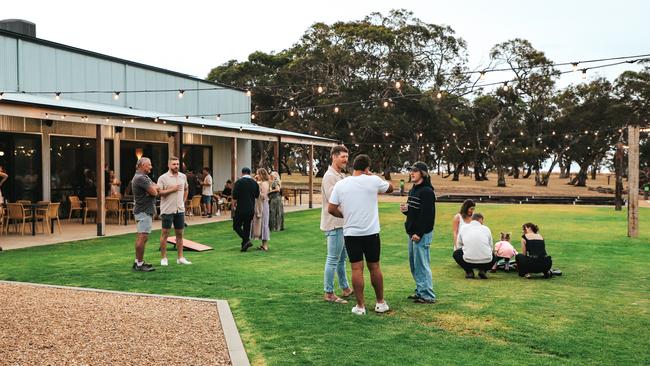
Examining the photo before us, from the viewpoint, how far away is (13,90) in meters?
17.0

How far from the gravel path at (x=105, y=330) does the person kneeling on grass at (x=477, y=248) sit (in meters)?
3.53

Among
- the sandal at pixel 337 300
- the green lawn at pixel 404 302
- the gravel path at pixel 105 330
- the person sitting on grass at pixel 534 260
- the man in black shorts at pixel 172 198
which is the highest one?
the man in black shorts at pixel 172 198

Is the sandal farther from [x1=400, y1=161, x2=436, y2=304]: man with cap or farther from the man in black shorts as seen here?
the man in black shorts

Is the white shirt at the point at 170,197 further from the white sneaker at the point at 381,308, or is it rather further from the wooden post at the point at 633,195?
the wooden post at the point at 633,195

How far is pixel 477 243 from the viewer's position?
773 centimetres

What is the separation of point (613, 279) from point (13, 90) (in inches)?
643

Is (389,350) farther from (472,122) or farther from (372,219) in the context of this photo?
(472,122)

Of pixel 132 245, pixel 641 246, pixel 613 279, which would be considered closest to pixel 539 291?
pixel 613 279

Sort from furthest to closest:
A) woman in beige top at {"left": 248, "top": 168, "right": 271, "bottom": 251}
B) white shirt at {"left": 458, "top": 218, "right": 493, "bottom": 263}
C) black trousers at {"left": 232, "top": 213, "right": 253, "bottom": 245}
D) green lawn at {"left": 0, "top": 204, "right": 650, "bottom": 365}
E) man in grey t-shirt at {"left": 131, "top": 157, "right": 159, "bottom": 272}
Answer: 1. woman in beige top at {"left": 248, "top": 168, "right": 271, "bottom": 251}
2. black trousers at {"left": 232, "top": 213, "right": 253, "bottom": 245}
3. man in grey t-shirt at {"left": 131, "top": 157, "right": 159, "bottom": 272}
4. white shirt at {"left": 458, "top": 218, "right": 493, "bottom": 263}
5. green lawn at {"left": 0, "top": 204, "right": 650, "bottom": 365}

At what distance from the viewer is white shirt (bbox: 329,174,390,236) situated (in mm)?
5551

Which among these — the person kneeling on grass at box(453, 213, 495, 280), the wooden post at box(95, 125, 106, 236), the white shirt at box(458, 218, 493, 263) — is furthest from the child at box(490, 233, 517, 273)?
the wooden post at box(95, 125, 106, 236)

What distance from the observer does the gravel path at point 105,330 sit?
439 cm

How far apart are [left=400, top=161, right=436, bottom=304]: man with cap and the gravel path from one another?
7.18 feet

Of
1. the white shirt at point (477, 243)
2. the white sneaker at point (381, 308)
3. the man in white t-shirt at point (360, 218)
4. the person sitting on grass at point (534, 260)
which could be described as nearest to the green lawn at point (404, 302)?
the white sneaker at point (381, 308)
